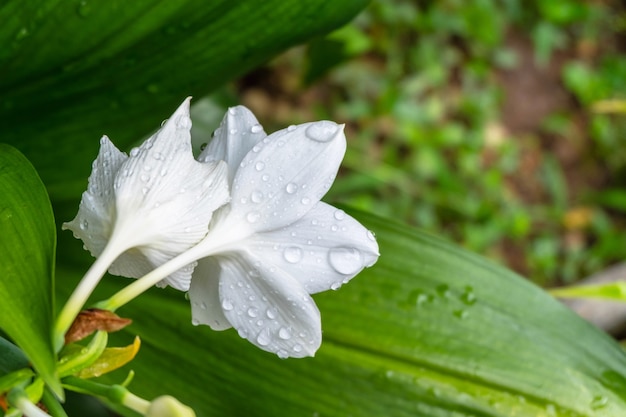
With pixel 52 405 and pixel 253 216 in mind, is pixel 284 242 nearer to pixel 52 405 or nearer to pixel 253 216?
pixel 253 216

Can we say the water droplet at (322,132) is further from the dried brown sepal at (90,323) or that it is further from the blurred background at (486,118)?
the blurred background at (486,118)

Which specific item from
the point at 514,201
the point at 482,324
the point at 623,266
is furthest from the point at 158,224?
the point at 514,201

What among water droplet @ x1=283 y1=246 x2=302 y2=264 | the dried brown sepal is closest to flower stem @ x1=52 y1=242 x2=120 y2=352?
the dried brown sepal

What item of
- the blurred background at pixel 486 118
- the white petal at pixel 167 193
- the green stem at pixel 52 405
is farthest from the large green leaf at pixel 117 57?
the blurred background at pixel 486 118

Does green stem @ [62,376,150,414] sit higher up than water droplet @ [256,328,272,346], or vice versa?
green stem @ [62,376,150,414]

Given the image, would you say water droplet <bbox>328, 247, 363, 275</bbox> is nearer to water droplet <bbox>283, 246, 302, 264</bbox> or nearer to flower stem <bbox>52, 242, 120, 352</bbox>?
water droplet <bbox>283, 246, 302, 264</bbox>

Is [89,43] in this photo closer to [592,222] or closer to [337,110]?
[337,110]

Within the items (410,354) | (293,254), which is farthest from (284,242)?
(410,354)
